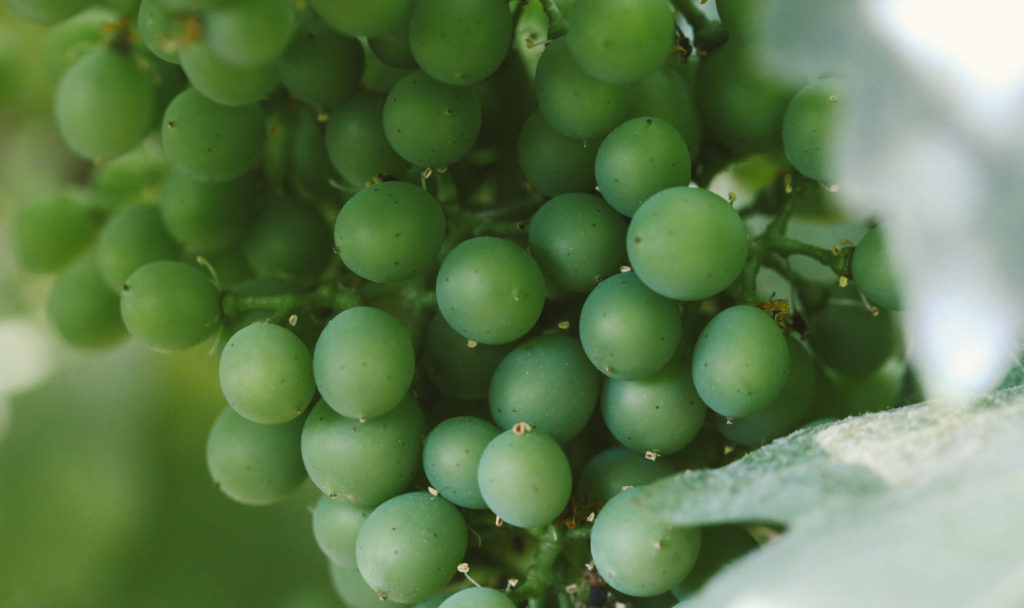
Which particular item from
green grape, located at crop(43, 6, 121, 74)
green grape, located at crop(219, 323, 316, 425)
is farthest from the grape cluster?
green grape, located at crop(43, 6, 121, 74)

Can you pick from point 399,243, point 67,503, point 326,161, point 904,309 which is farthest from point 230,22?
point 67,503

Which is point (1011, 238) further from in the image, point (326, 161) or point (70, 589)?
point (70, 589)

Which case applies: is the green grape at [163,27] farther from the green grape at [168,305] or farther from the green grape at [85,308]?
the green grape at [85,308]

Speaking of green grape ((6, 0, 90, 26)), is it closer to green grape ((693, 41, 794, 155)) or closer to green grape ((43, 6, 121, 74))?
green grape ((43, 6, 121, 74))

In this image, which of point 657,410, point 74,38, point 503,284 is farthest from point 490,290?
point 74,38

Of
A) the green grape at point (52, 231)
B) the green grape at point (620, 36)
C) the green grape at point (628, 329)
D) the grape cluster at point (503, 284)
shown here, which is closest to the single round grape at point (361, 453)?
the grape cluster at point (503, 284)
